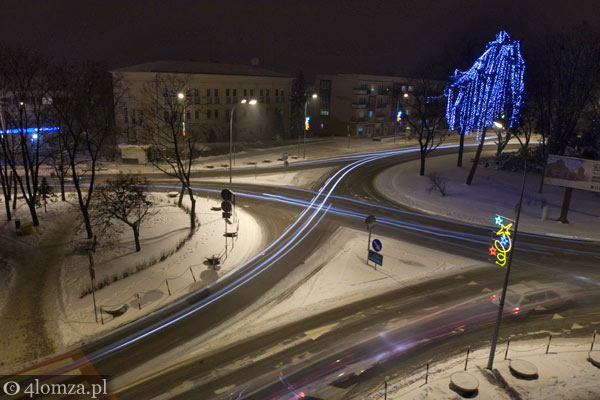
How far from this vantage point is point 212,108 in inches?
2375

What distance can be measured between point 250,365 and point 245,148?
153 feet

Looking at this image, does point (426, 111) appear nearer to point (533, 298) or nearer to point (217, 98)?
point (533, 298)

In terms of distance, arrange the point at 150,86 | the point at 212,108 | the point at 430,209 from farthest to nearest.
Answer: the point at 212,108
the point at 150,86
the point at 430,209

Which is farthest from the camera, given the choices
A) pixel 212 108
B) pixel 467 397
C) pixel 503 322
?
pixel 212 108

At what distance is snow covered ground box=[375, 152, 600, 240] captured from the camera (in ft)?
90.9

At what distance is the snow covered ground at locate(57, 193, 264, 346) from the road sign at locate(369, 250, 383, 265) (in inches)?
260

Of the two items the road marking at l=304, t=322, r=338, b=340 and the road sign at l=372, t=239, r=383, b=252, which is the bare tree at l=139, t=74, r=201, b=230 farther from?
the road marking at l=304, t=322, r=338, b=340

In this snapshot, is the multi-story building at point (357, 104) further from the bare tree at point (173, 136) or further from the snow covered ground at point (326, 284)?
the snow covered ground at point (326, 284)

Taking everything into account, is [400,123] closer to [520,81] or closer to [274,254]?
[520,81]

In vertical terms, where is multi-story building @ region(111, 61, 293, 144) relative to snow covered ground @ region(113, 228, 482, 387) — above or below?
above

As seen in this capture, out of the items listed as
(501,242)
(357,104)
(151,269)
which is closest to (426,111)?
(357,104)

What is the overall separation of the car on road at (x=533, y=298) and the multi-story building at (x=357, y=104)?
181 ft

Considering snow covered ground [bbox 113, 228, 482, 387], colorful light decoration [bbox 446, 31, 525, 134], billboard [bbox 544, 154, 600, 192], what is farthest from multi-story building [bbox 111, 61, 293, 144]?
billboard [bbox 544, 154, 600, 192]

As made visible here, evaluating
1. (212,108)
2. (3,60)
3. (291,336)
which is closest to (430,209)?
(291,336)
